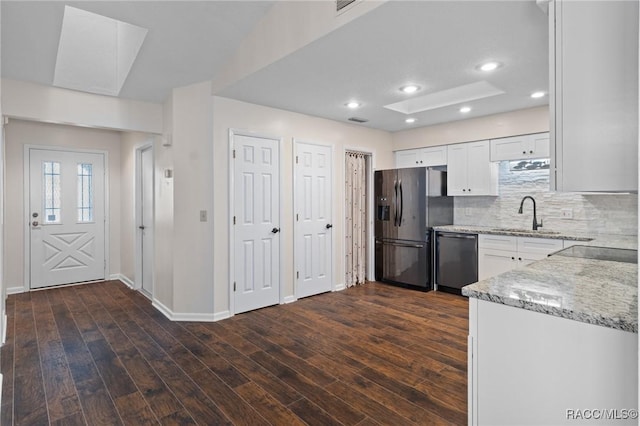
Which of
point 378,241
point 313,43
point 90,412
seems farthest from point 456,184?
point 90,412

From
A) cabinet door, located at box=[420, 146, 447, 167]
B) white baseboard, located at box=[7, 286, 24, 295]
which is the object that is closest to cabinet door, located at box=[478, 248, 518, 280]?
cabinet door, located at box=[420, 146, 447, 167]

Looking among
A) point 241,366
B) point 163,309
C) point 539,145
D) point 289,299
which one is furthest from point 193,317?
point 539,145

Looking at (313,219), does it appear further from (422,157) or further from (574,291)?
(574,291)

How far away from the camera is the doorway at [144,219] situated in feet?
15.2

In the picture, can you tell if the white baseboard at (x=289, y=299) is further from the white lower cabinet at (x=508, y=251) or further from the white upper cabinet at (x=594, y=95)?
the white upper cabinet at (x=594, y=95)

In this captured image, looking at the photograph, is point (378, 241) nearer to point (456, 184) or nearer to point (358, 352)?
point (456, 184)

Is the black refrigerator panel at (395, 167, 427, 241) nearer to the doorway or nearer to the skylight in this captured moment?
the doorway

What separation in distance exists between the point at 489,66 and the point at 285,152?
2365 mm

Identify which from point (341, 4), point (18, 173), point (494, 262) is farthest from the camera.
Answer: point (18, 173)

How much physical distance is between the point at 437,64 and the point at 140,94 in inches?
124

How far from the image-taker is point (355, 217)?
5270 mm

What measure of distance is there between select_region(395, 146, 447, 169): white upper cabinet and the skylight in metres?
3.91

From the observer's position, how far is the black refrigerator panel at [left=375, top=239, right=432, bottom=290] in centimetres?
478

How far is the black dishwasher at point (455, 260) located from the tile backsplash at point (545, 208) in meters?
0.63
